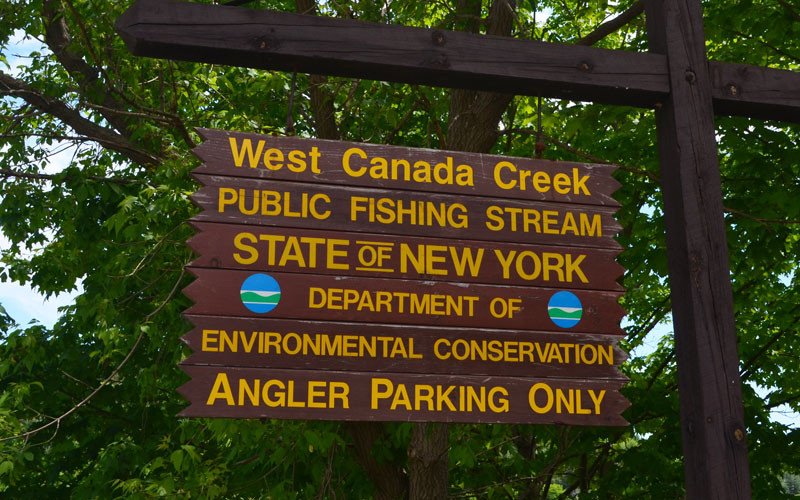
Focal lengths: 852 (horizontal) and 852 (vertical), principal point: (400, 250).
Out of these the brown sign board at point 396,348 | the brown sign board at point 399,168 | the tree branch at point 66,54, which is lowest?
the brown sign board at point 396,348

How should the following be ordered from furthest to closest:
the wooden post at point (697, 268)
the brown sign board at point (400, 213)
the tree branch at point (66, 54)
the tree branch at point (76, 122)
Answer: the tree branch at point (66, 54), the tree branch at point (76, 122), the wooden post at point (697, 268), the brown sign board at point (400, 213)

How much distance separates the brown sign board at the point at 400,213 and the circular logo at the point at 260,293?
252 mm

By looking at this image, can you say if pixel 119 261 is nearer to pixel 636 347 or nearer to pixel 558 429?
pixel 558 429

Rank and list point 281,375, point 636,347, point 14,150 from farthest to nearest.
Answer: point 636,347
point 14,150
point 281,375

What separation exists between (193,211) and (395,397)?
550 centimetres

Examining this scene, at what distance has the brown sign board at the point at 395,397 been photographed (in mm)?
3484

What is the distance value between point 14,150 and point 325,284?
7.98 metres

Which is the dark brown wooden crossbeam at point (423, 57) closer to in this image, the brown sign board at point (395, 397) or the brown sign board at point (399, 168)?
the brown sign board at point (399, 168)

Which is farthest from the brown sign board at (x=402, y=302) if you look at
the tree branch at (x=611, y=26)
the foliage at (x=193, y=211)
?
the tree branch at (x=611, y=26)

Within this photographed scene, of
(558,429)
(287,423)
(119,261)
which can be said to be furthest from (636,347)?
(119,261)

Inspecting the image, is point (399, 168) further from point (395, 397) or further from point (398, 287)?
point (395, 397)

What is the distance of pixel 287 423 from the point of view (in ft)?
26.7

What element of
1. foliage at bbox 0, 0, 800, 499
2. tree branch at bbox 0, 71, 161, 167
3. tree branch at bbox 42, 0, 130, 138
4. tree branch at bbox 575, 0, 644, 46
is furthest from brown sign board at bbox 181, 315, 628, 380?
tree branch at bbox 42, 0, 130, 138

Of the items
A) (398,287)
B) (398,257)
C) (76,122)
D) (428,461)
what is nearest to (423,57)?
(398,257)
